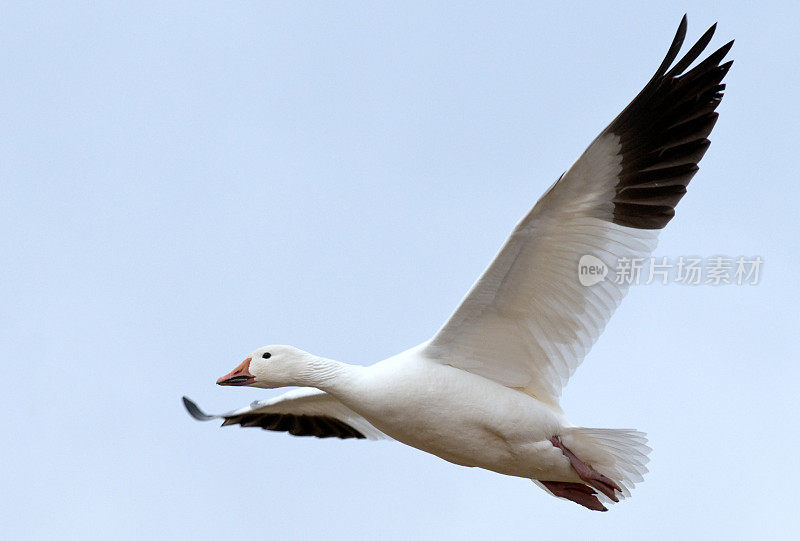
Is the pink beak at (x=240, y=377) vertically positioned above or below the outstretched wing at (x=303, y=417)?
above

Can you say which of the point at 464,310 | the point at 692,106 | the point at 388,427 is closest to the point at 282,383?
the point at 388,427

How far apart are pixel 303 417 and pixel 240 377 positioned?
156cm

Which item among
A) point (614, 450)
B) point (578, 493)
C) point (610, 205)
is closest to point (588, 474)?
point (614, 450)

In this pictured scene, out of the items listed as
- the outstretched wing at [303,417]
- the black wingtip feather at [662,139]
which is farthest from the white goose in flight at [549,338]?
the outstretched wing at [303,417]

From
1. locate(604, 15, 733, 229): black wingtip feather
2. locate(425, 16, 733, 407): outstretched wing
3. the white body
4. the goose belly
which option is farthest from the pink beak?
locate(604, 15, 733, 229): black wingtip feather

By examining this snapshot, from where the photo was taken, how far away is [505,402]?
28.1 feet

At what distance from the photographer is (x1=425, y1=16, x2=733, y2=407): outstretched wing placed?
7.97 metres

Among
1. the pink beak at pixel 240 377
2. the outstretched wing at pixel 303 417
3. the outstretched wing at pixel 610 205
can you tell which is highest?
the outstretched wing at pixel 610 205

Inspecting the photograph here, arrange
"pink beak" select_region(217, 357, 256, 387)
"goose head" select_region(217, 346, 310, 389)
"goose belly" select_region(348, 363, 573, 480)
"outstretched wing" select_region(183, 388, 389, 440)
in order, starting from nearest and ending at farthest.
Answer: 1. "goose belly" select_region(348, 363, 573, 480)
2. "goose head" select_region(217, 346, 310, 389)
3. "pink beak" select_region(217, 357, 256, 387)
4. "outstretched wing" select_region(183, 388, 389, 440)

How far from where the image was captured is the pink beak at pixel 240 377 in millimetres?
9055

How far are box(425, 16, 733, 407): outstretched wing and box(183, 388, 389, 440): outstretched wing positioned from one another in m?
2.05

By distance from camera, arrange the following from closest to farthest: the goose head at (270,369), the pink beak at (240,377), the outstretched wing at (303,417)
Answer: the goose head at (270,369), the pink beak at (240,377), the outstretched wing at (303,417)

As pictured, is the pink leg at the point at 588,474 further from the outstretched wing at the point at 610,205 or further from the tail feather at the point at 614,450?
the outstretched wing at the point at 610,205

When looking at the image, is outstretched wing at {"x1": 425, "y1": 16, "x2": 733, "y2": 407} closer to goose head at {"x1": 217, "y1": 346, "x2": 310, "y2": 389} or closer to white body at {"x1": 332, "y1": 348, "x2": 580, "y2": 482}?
white body at {"x1": 332, "y1": 348, "x2": 580, "y2": 482}
